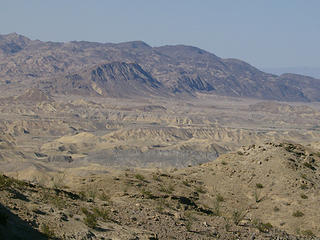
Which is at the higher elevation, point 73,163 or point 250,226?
point 250,226

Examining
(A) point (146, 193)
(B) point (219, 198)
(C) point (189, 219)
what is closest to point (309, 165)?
(B) point (219, 198)

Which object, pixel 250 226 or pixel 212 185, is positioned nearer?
pixel 250 226

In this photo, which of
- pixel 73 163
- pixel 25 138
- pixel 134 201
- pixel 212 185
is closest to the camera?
pixel 134 201

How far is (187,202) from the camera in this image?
18500mm

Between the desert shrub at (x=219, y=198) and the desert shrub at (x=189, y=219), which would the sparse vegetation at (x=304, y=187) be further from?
the desert shrub at (x=189, y=219)

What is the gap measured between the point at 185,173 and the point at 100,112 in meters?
134

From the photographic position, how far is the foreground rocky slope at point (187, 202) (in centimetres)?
1175

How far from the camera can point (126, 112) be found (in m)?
159

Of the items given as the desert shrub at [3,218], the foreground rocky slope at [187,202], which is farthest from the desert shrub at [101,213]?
the desert shrub at [3,218]

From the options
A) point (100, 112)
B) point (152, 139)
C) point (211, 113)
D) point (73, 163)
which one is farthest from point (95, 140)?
point (211, 113)

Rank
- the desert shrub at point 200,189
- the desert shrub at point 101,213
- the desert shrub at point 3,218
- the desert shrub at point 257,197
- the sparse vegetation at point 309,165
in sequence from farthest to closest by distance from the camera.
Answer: the sparse vegetation at point 309,165, the desert shrub at point 200,189, the desert shrub at point 257,197, the desert shrub at point 101,213, the desert shrub at point 3,218

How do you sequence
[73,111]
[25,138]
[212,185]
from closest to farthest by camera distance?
[212,185], [25,138], [73,111]

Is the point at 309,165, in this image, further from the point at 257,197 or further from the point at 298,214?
the point at 298,214

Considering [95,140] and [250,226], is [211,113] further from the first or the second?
[250,226]
